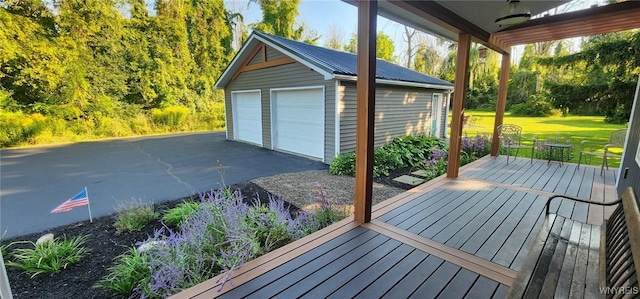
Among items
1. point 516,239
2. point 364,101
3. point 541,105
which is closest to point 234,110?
point 364,101

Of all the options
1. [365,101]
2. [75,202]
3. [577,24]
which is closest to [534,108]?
[577,24]

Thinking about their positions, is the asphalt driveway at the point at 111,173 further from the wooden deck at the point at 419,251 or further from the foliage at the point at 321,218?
the wooden deck at the point at 419,251

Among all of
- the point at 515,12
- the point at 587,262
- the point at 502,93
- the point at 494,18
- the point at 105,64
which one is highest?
the point at 105,64

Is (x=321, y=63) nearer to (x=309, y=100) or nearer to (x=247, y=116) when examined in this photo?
(x=309, y=100)

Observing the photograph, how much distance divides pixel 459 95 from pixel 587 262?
3.14 m

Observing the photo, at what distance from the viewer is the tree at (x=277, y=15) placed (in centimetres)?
1833

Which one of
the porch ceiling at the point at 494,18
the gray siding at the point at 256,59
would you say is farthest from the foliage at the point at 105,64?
the porch ceiling at the point at 494,18

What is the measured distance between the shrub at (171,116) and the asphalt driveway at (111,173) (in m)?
4.18

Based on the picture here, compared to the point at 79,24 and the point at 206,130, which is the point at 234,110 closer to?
the point at 206,130

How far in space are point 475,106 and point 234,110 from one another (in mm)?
18677

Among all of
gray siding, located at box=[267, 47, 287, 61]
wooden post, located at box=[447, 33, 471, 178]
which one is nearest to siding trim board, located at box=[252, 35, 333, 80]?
gray siding, located at box=[267, 47, 287, 61]

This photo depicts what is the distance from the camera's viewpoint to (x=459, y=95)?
4.22m

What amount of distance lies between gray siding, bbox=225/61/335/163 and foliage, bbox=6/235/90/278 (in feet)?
16.5

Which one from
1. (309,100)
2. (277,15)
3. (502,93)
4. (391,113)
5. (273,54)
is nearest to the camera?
(502,93)
